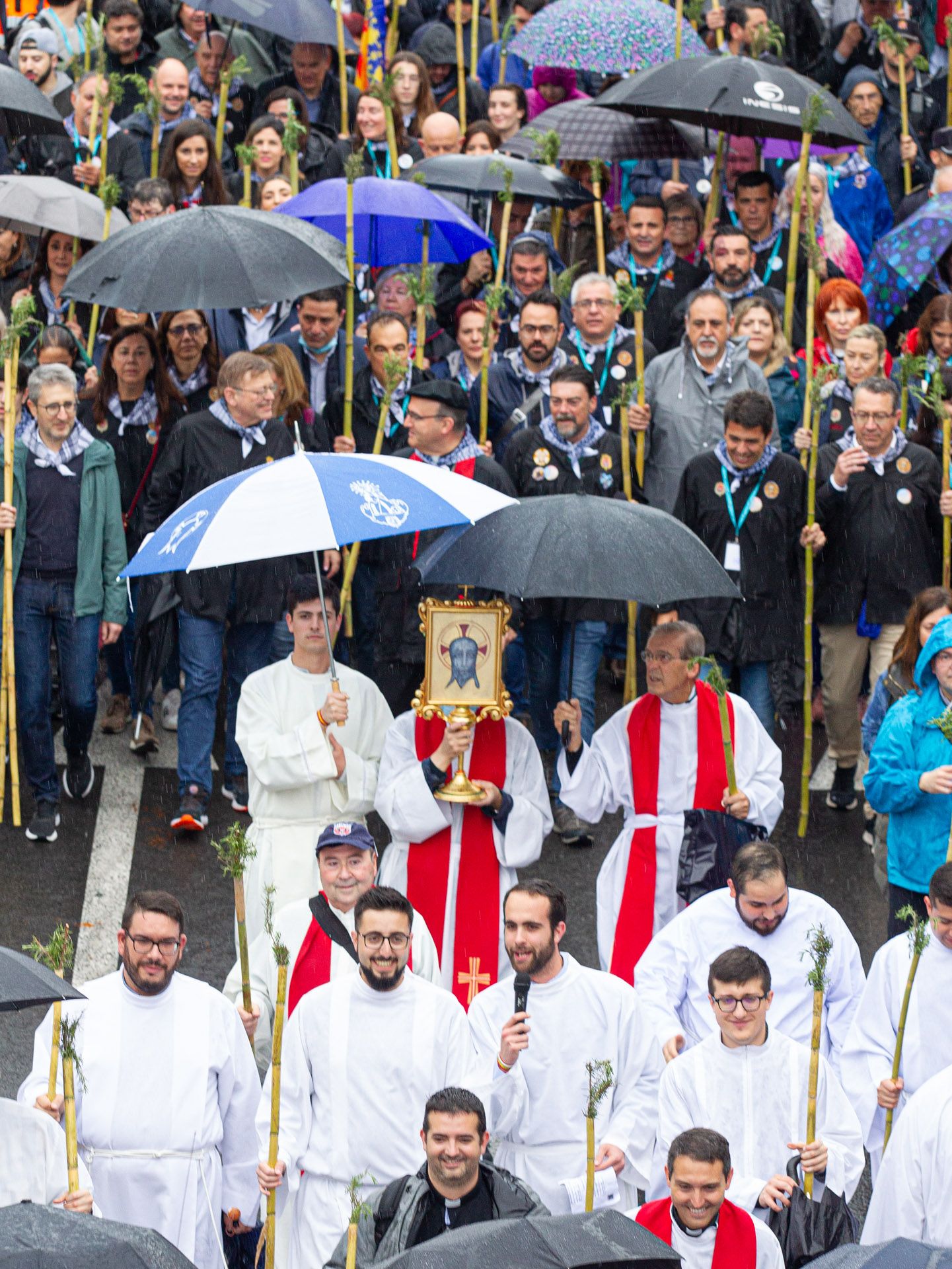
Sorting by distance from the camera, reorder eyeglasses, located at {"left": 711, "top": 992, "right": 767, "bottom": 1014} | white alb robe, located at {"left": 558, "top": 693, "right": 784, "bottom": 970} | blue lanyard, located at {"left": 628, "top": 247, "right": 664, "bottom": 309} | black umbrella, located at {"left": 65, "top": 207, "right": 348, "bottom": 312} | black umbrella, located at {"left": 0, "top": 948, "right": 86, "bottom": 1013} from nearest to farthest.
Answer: black umbrella, located at {"left": 0, "top": 948, "right": 86, "bottom": 1013}
eyeglasses, located at {"left": 711, "top": 992, "right": 767, "bottom": 1014}
white alb robe, located at {"left": 558, "top": 693, "right": 784, "bottom": 970}
black umbrella, located at {"left": 65, "top": 207, "right": 348, "bottom": 312}
blue lanyard, located at {"left": 628, "top": 247, "right": 664, "bottom": 309}

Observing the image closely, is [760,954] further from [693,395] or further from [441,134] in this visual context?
[441,134]

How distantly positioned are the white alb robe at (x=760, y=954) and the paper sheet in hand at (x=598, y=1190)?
67 centimetres

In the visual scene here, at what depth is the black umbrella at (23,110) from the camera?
12.1 m

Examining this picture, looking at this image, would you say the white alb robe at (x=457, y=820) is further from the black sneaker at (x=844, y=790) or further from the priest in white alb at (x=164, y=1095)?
the black sneaker at (x=844, y=790)

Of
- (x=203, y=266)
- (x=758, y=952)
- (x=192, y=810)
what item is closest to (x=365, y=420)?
(x=203, y=266)

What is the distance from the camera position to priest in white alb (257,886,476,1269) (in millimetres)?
7648

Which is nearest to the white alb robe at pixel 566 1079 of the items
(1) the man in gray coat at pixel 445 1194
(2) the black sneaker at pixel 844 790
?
(1) the man in gray coat at pixel 445 1194

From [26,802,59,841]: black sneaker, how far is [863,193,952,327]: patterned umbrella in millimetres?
5368

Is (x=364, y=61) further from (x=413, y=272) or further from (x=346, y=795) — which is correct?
(x=346, y=795)

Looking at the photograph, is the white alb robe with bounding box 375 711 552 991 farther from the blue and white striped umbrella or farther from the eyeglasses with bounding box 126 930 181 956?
the eyeglasses with bounding box 126 930 181 956

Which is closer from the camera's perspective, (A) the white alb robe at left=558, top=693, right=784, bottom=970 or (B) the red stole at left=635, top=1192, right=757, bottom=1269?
(B) the red stole at left=635, top=1192, right=757, bottom=1269

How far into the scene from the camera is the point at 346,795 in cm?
941

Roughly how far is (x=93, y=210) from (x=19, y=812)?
335 centimetres

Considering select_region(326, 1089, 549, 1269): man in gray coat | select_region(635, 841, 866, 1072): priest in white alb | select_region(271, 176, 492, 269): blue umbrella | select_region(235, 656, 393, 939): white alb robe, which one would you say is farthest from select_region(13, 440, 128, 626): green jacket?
select_region(326, 1089, 549, 1269): man in gray coat
